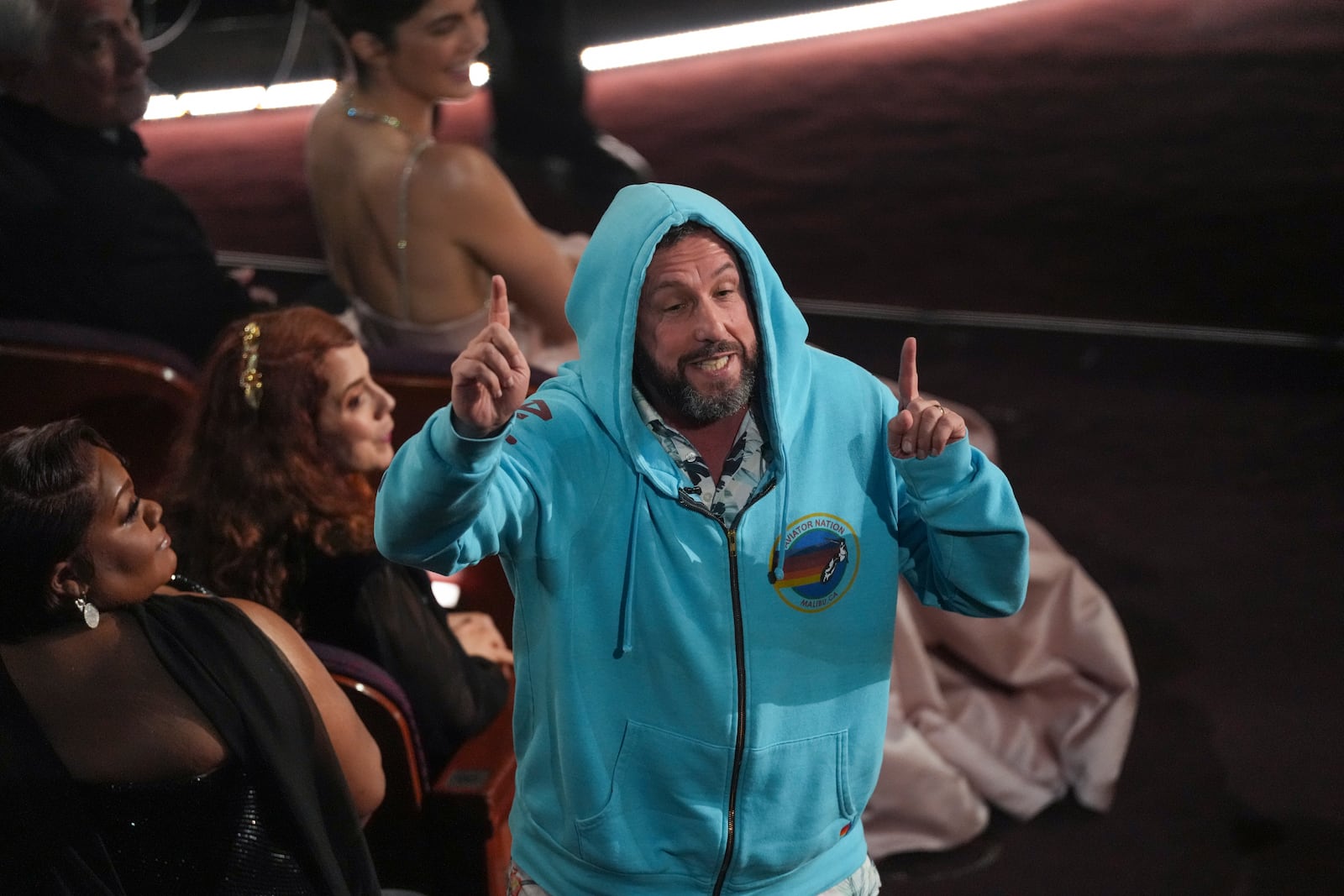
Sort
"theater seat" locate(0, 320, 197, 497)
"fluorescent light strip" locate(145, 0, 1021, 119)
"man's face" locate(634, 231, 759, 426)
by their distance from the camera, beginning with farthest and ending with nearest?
"fluorescent light strip" locate(145, 0, 1021, 119)
"theater seat" locate(0, 320, 197, 497)
"man's face" locate(634, 231, 759, 426)

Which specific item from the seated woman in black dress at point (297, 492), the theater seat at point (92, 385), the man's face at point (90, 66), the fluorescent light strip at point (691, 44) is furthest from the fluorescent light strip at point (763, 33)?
the seated woman in black dress at point (297, 492)

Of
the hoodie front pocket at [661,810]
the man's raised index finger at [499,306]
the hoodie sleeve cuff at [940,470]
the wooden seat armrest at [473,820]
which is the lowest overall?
the wooden seat armrest at [473,820]

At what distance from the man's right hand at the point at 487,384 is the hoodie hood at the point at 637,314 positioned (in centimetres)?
16

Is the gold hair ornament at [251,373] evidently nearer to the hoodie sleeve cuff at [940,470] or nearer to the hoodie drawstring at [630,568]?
the hoodie drawstring at [630,568]

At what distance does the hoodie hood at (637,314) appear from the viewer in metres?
1.26

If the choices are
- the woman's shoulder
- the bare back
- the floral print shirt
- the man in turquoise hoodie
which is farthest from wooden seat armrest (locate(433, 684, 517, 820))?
the woman's shoulder

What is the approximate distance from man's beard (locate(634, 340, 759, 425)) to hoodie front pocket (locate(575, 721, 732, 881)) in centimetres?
31

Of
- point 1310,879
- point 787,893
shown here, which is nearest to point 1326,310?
point 1310,879

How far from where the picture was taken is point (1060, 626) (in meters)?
2.65

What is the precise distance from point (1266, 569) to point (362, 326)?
2.15 metres

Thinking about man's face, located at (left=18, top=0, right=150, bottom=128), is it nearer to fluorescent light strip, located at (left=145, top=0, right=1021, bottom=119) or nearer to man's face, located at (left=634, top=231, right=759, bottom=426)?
fluorescent light strip, located at (left=145, top=0, right=1021, bottom=119)

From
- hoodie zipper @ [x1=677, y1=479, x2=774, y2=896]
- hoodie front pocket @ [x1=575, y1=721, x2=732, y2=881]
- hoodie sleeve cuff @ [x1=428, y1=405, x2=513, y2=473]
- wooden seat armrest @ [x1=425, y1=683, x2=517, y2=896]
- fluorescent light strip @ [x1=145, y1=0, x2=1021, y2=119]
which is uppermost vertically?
fluorescent light strip @ [x1=145, y1=0, x2=1021, y2=119]

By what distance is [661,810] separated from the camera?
1.32m

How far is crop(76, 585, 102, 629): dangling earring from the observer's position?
4.22 feet
